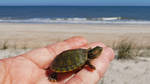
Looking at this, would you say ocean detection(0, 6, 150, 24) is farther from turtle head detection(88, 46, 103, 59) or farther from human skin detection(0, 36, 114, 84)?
turtle head detection(88, 46, 103, 59)

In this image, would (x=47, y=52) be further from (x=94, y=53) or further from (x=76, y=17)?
(x=76, y=17)

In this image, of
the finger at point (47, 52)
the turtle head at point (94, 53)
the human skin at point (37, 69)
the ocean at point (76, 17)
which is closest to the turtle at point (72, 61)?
the turtle head at point (94, 53)

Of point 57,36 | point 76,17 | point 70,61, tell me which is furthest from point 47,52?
point 76,17

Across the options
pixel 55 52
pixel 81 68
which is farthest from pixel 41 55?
pixel 81 68

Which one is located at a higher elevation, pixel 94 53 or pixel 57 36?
pixel 94 53

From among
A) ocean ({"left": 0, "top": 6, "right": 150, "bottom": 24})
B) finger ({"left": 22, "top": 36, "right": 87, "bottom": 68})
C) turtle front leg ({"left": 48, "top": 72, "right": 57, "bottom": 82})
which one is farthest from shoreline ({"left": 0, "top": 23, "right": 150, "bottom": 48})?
ocean ({"left": 0, "top": 6, "right": 150, "bottom": 24})

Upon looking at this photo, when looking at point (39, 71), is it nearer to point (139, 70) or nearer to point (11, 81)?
point (11, 81)
